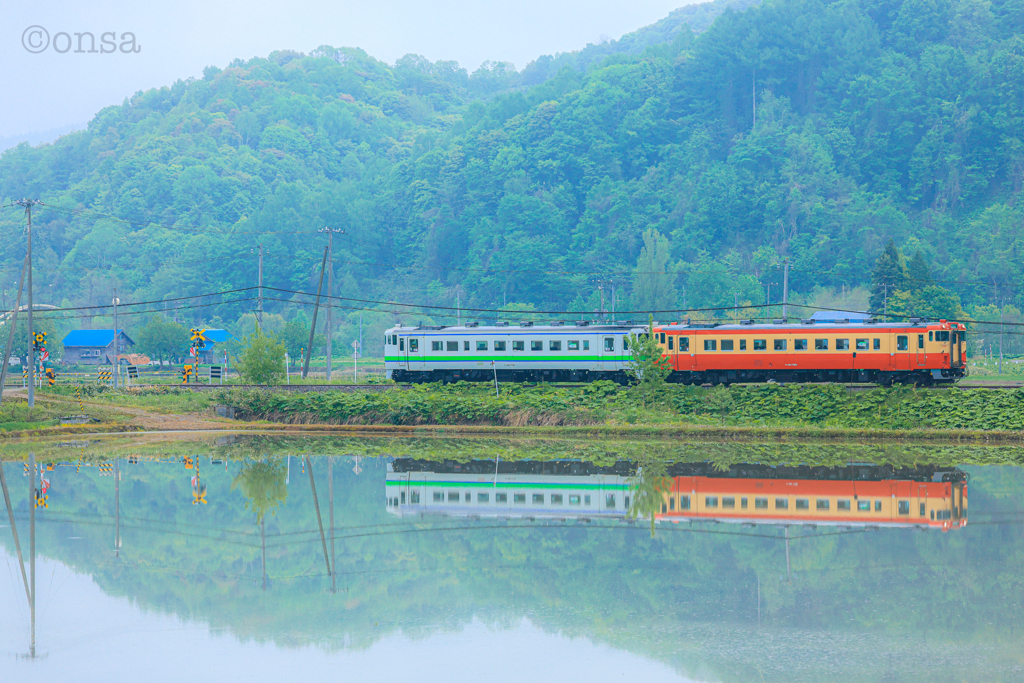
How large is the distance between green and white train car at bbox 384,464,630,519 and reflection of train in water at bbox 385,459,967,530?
21mm

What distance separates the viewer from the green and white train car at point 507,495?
19.5 metres

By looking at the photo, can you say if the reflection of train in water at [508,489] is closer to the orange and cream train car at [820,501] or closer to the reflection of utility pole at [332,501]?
the reflection of utility pole at [332,501]

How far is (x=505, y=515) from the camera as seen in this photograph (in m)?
19.1

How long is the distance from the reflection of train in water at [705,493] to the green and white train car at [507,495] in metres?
0.02

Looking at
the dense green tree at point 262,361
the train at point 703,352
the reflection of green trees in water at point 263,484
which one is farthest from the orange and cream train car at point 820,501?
the dense green tree at point 262,361

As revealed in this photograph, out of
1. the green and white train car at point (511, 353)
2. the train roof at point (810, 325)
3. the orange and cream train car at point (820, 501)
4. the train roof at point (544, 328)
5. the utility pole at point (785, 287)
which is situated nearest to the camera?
the orange and cream train car at point (820, 501)

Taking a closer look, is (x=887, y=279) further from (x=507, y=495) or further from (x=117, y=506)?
(x=117, y=506)

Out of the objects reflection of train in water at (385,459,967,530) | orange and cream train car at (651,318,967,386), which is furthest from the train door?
reflection of train in water at (385,459,967,530)

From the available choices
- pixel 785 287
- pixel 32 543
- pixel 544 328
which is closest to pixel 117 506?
pixel 32 543

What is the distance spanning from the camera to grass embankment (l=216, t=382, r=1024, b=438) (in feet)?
112

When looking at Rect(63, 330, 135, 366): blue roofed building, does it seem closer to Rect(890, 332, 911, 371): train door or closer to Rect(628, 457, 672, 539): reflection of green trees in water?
Rect(890, 332, 911, 371): train door

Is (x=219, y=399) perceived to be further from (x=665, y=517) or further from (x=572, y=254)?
(x=572, y=254)

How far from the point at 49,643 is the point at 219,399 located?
3022 cm

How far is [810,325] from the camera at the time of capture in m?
40.8
